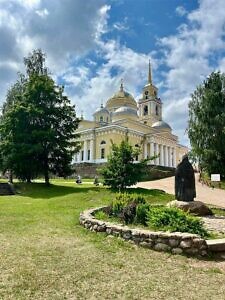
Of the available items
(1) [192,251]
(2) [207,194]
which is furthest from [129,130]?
(1) [192,251]

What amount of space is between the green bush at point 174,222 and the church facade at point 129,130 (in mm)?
45884

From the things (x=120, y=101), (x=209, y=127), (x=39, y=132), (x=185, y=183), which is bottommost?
(x=185, y=183)

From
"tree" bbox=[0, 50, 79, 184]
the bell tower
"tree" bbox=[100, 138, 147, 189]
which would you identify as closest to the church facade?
the bell tower

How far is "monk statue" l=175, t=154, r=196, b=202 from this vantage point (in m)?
13.7

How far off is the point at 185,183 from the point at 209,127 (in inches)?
720

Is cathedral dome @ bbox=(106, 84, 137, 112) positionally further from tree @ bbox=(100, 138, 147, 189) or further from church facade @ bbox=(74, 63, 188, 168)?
tree @ bbox=(100, 138, 147, 189)

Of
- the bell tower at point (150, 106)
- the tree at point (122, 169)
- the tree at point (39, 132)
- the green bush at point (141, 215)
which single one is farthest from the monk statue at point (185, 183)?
the bell tower at point (150, 106)

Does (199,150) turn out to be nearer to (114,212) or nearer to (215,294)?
(114,212)

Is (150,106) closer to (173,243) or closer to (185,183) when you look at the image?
(185,183)

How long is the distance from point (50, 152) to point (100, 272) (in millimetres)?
20686

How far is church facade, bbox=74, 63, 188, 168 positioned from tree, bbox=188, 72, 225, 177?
23728 millimetres

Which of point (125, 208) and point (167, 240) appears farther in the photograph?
point (125, 208)

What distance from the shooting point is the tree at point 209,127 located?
3031 centimetres

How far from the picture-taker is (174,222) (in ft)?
29.2
